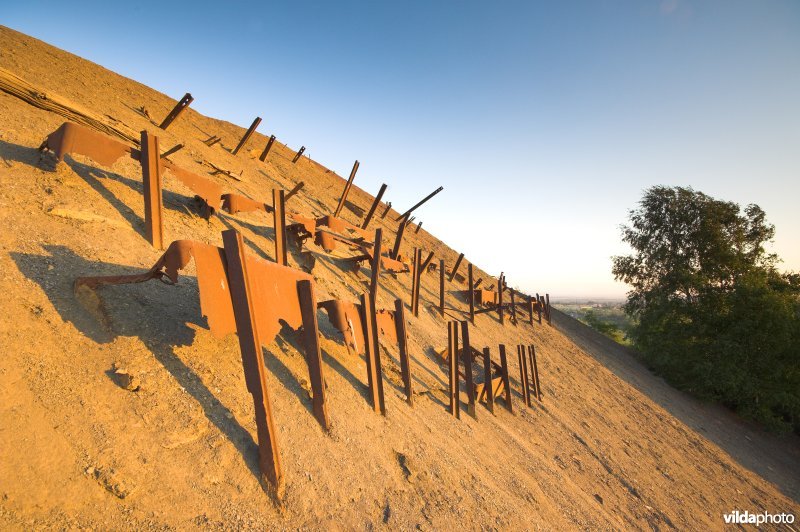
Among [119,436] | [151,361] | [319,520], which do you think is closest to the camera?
[119,436]

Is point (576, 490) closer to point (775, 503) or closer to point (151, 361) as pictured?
point (151, 361)

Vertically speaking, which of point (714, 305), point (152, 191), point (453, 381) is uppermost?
point (714, 305)

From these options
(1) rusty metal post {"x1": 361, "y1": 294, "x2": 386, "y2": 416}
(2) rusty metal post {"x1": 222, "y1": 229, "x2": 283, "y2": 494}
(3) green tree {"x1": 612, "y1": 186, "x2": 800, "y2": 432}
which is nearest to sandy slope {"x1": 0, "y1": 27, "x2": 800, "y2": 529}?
Answer: (2) rusty metal post {"x1": 222, "y1": 229, "x2": 283, "y2": 494}

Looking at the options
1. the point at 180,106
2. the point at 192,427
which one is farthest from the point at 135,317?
the point at 180,106

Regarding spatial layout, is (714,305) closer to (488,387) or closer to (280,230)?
(488,387)

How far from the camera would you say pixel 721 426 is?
1530cm

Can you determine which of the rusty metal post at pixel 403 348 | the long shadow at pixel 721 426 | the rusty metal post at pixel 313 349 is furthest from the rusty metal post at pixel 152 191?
the long shadow at pixel 721 426

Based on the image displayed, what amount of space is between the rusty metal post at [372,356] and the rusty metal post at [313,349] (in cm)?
105

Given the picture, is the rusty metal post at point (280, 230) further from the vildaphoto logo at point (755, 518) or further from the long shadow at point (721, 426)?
the long shadow at point (721, 426)

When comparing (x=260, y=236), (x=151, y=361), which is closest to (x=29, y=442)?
(x=151, y=361)

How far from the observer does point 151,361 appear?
340cm

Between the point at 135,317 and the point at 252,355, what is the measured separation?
150 cm

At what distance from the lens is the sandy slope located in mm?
2521

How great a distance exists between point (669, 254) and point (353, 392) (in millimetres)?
24806
